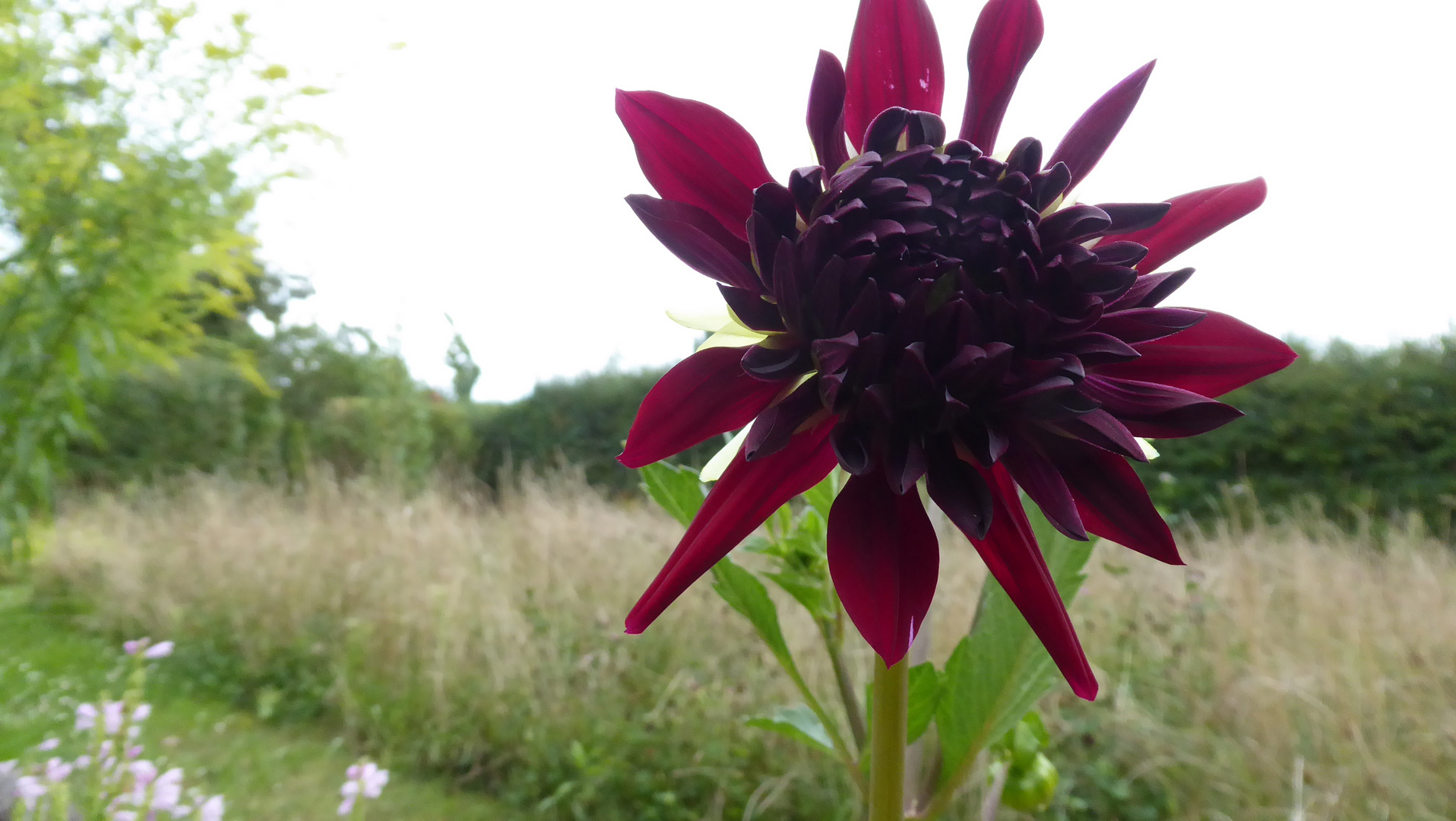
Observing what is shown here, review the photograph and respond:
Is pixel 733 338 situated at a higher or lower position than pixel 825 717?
higher

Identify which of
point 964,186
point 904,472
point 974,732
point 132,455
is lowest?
point 132,455

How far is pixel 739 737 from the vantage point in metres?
2.23

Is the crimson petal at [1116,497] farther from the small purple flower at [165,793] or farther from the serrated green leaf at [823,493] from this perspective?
the small purple flower at [165,793]

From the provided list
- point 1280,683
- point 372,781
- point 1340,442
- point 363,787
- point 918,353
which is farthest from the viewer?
point 1340,442

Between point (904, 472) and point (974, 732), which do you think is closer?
point (904, 472)

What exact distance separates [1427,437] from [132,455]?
37.2ft

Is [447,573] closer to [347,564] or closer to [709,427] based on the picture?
[347,564]

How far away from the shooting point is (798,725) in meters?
0.59

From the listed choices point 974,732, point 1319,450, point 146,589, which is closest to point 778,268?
point 974,732

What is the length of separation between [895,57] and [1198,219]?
0.61 feet

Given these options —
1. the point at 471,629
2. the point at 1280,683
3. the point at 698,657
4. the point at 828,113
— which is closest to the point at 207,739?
the point at 471,629

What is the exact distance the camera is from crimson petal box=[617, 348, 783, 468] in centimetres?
33

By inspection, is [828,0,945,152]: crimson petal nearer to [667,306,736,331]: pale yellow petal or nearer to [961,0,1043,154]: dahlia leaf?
[961,0,1043,154]: dahlia leaf

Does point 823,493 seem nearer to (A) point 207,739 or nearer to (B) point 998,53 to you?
(B) point 998,53
